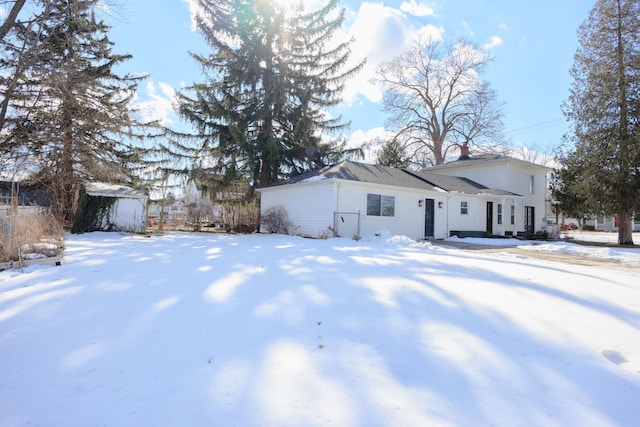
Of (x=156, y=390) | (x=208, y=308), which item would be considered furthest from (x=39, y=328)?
(x=156, y=390)

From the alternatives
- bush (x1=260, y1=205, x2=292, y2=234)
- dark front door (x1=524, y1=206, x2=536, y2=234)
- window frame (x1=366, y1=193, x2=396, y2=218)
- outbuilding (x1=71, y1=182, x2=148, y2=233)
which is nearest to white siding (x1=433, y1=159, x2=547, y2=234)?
dark front door (x1=524, y1=206, x2=536, y2=234)

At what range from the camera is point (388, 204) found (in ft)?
50.0

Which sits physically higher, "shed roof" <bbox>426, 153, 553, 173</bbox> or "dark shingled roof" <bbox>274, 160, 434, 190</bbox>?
"shed roof" <bbox>426, 153, 553, 173</bbox>

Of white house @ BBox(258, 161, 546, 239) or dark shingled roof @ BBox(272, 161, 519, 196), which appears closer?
white house @ BBox(258, 161, 546, 239)

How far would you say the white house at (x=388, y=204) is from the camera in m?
14.1

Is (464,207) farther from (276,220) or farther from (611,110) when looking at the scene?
(276,220)

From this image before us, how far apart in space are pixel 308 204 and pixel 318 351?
12.4 m

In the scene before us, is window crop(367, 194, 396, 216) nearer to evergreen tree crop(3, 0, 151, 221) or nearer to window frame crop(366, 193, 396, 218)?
window frame crop(366, 193, 396, 218)

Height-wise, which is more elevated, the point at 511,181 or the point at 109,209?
the point at 511,181

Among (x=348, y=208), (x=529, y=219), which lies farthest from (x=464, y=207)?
(x=348, y=208)

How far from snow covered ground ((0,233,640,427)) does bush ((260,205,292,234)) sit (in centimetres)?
1108

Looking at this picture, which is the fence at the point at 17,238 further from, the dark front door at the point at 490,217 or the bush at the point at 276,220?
the dark front door at the point at 490,217

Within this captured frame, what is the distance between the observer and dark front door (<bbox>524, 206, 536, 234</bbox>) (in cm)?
2175

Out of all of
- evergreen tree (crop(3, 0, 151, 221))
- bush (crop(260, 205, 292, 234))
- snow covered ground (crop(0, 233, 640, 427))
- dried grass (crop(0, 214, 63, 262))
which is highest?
evergreen tree (crop(3, 0, 151, 221))
